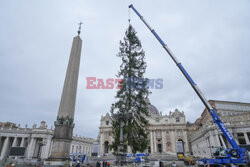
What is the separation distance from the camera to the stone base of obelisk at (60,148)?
1252 centimetres

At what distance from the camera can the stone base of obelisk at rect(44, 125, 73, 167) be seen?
41.1 feet

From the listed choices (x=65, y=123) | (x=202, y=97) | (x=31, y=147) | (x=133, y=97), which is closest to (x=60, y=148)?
(x=65, y=123)

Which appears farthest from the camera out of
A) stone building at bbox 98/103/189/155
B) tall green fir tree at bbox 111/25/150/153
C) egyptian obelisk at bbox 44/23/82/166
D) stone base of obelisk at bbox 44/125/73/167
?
stone building at bbox 98/103/189/155

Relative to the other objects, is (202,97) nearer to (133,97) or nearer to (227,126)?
(133,97)

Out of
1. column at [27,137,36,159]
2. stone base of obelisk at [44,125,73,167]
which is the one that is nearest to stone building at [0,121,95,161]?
column at [27,137,36,159]

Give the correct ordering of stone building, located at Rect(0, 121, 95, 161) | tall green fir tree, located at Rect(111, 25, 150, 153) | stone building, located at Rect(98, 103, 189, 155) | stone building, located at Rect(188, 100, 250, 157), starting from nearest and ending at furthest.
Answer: tall green fir tree, located at Rect(111, 25, 150, 153) < stone building, located at Rect(188, 100, 250, 157) < stone building, located at Rect(0, 121, 95, 161) < stone building, located at Rect(98, 103, 189, 155)

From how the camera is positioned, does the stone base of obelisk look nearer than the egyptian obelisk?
Yes

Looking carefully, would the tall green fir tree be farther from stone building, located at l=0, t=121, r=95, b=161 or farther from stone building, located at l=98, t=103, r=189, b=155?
stone building, located at l=98, t=103, r=189, b=155

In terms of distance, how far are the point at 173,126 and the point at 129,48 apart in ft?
159

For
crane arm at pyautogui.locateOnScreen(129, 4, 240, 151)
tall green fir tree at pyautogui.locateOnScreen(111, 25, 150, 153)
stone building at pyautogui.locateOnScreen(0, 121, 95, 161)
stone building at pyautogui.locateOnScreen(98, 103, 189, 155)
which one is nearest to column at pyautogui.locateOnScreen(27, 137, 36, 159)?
stone building at pyautogui.locateOnScreen(0, 121, 95, 161)

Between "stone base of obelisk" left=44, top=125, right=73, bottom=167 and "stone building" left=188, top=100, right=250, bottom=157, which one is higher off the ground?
"stone building" left=188, top=100, right=250, bottom=157

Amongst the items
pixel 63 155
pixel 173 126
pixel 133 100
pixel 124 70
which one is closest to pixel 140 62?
pixel 124 70

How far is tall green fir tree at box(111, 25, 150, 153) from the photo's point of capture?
15641mm

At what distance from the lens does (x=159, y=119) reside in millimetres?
62531
